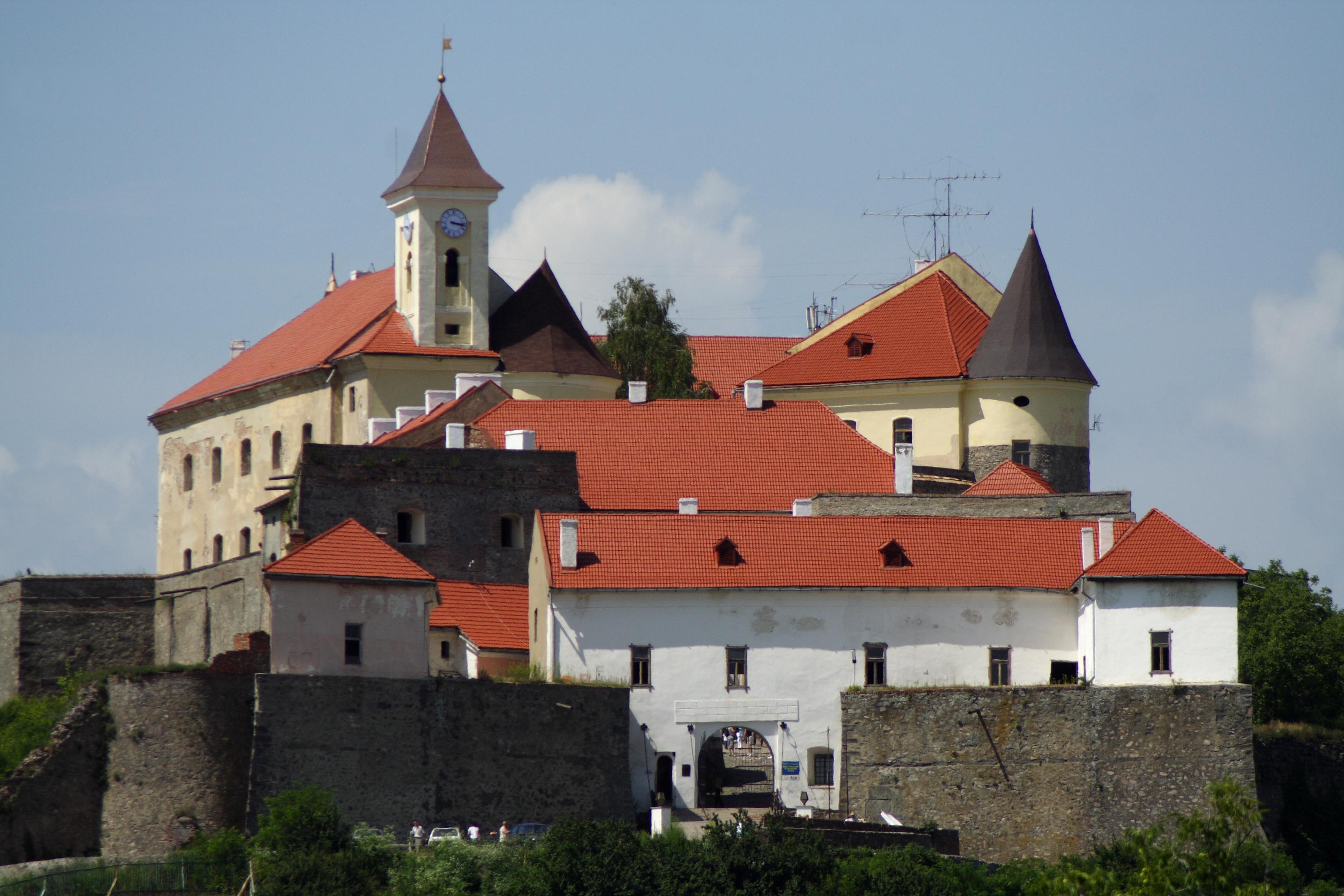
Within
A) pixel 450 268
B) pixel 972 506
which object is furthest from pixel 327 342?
pixel 972 506

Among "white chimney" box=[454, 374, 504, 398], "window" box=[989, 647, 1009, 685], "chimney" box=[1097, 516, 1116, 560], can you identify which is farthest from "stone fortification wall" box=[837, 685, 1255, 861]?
"white chimney" box=[454, 374, 504, 398]

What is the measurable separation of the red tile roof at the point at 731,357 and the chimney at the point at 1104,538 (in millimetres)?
28575

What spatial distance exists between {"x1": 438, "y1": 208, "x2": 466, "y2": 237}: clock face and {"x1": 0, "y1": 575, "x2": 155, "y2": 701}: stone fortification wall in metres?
16.6

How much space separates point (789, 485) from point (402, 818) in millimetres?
17067

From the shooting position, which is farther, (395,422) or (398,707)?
(395,422)

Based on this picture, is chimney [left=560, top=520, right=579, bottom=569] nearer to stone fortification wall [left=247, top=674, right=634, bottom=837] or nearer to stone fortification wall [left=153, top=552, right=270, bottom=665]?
stone fortification wall [left=247, top=674, right=634, bottom=837]

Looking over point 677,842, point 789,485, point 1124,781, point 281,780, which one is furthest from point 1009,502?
point 281,780

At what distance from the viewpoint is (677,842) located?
48.8 metres

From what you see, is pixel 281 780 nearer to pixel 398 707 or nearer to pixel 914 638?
pixel 398 707

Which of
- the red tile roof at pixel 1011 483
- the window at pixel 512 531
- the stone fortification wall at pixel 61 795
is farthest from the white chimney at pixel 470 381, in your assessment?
the stone fortification wall at pixel 61 795

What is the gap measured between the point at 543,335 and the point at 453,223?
14.5 ft

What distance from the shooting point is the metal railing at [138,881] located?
46656 millimetres

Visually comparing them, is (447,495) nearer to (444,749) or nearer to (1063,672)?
(444,749)

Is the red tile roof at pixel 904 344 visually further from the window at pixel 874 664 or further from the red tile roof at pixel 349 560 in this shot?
the red tile roof at pixel 349 560
